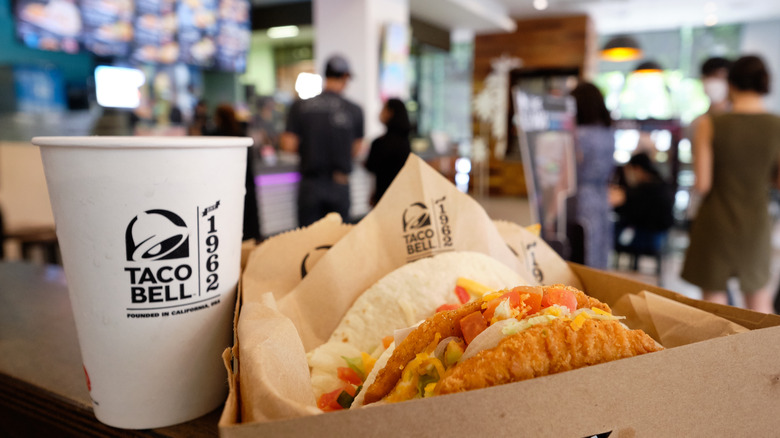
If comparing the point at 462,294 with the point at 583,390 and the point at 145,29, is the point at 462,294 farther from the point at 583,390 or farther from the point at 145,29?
the point at 145,29

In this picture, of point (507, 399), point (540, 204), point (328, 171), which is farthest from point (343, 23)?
point (507, 399)

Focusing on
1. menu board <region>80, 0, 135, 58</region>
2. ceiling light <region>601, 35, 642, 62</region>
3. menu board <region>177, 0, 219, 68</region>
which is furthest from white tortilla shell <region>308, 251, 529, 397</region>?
ceiling light <region>601, 35, 642, 62</region>

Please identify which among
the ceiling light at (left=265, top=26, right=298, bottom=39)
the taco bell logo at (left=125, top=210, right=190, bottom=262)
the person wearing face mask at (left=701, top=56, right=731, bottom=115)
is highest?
the ceiling light at (left=265, top=26, right=298, bottom=39)

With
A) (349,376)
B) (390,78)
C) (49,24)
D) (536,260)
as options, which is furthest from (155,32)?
(349,376)

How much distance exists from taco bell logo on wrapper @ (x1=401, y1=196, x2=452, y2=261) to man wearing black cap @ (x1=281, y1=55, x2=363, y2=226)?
299 centimetres

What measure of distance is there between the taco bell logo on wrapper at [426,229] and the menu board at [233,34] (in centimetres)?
672

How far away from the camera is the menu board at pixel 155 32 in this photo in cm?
582

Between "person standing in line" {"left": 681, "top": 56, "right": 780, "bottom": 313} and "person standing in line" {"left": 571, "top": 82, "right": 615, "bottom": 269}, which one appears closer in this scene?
"person standing in line" {"left": 681, "top": 56, "right": 780, "bottom": 313}

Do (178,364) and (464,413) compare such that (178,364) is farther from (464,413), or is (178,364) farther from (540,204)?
(540,204)

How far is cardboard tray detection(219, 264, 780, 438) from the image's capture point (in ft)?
1.48

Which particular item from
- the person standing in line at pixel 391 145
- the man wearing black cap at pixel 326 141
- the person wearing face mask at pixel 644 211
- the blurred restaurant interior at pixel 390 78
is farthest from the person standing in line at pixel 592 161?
the man wearing black cap at pixel 326 141

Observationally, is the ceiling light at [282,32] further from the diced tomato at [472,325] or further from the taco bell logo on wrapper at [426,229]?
the diced tomato at [472,325]

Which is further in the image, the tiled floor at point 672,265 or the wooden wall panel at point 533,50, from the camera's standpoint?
the wooden wall panel at point 533,50

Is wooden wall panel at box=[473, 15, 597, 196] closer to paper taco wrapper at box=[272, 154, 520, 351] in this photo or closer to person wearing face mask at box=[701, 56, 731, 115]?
person wearing face mask at box=[701, 56, 731, 115]
